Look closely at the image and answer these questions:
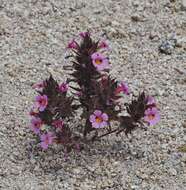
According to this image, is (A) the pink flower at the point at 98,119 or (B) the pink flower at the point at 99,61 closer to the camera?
(B) the pink flower at the point at 99,61

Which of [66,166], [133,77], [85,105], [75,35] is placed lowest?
[66,166]

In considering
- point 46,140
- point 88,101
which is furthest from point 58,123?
point 88,101

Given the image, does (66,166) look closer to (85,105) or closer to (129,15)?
(85,105)

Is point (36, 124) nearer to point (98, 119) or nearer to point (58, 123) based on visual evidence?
point (58, 123)

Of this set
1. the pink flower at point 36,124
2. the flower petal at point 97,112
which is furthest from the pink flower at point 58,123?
the flower petal at point 97,112

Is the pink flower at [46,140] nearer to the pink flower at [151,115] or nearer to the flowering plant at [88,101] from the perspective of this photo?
the flowering plant at [88,101]

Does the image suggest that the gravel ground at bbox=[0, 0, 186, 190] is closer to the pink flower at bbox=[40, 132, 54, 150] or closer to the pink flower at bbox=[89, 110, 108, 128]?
the pink flower at bbox=[40, 132, 54, 150]

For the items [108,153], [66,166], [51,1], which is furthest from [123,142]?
[51,1]
